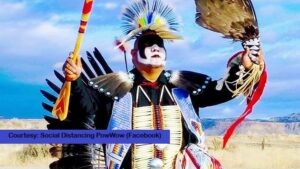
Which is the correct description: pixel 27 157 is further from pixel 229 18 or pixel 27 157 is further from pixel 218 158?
pixel 229 18

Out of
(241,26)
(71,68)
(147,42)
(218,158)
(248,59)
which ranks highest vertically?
(218,158)

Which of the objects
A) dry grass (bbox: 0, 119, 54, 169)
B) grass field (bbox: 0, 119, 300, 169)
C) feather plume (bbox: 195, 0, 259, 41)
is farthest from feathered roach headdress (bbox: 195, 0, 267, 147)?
dry grass (bbox: 0, 119, 54, 169)

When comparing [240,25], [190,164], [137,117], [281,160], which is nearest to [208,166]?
[190,164]

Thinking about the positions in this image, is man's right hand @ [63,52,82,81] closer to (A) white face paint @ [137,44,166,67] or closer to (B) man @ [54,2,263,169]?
(B) man @ [54,2,263,169]

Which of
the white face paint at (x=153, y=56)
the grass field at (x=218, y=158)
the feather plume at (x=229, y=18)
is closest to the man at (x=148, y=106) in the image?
the white face paint at (x=153, y=56)

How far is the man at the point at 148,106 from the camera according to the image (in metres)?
7.67

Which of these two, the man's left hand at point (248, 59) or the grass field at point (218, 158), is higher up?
the grass field at point (218, 158)

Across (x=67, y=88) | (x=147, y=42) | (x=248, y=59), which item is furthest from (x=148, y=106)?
(x=248, y=59)

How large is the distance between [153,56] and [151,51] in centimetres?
5

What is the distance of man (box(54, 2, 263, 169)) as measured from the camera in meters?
7.67

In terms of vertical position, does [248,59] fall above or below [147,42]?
below

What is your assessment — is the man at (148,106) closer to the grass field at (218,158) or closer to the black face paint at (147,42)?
the black face paint at (147,42)

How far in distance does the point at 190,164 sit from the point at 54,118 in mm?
1246

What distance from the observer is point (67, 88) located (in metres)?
7.40
